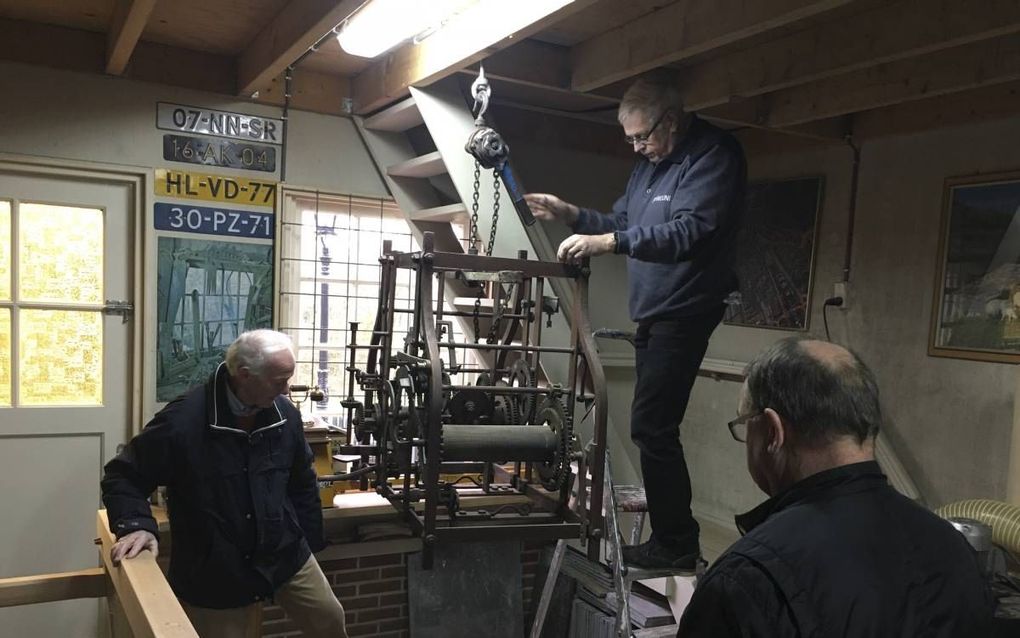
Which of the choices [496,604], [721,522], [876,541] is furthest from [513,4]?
[721,522]

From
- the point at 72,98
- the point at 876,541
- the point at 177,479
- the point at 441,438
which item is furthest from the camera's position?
the point at 72,98

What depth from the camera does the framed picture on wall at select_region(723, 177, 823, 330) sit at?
12.5 ft

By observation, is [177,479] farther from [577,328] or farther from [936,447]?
[936,447]

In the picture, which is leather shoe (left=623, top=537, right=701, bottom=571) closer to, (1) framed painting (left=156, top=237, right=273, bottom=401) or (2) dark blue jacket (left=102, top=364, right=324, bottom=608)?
(2) dark blue jacket (left=102, top=364, right=324, bottom=608)

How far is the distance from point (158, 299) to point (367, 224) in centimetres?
104

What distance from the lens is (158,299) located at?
10.8 ft

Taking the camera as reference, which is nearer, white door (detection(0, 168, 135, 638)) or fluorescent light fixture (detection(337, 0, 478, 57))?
fluorescent light fixture (detection(337, 0, 478, 57))

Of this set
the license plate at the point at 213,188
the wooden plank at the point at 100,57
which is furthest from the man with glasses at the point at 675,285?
the wooden plank at the point at 100,57

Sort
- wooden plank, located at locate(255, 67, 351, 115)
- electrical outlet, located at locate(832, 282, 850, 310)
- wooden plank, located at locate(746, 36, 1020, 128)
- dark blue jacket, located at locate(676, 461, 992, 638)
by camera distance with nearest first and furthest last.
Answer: dark blue jacket, located at locate(676, 461, 992, 638), wooden plank, located at locate(746, 36, 1020, 128), wooden plank, located at locate(255, 67, 351, 115), electrical outlet, located at locate(832, 282, 850, 310)

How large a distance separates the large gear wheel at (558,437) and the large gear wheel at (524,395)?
0.05 metres

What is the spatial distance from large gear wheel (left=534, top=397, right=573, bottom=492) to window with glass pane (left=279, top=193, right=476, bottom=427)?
1637 mm

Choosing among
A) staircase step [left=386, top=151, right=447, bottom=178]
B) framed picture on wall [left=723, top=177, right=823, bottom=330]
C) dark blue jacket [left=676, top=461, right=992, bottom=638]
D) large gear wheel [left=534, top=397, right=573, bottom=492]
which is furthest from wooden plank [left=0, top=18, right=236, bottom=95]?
dark blue jacket [left=676, top=461, right=992, bottom=638]

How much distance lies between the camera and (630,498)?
106 inches

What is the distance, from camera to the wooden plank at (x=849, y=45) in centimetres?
216
